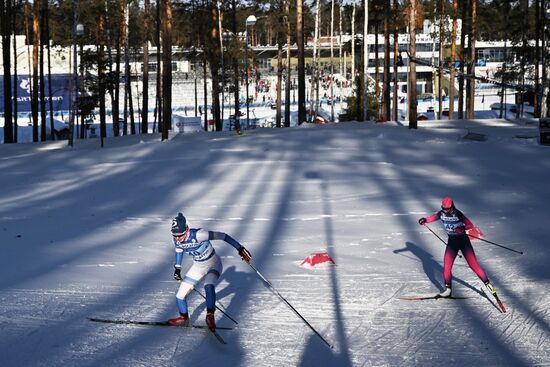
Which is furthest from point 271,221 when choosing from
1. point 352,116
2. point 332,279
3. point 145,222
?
point 352,116

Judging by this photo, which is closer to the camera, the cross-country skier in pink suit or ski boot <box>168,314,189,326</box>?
ski boot <box>168,314,189,326</box>

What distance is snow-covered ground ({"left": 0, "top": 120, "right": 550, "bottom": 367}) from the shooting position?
9.53m

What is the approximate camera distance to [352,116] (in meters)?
51.3

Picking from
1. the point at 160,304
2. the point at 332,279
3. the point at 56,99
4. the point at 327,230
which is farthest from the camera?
the point at 56,99

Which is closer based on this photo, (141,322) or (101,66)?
(141,322)

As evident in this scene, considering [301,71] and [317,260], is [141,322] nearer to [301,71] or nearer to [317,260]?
[317,260]

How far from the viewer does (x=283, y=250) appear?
49.5ft

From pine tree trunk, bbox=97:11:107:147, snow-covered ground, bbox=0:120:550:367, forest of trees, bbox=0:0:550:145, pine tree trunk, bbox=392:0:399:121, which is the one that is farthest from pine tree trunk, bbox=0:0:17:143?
pine tree trunk, bbox=392:0:399:121

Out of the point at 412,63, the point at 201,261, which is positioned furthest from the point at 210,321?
the point at 412,63

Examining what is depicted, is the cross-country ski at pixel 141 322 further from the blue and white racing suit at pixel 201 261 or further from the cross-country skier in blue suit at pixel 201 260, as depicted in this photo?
the blue and white racing suit at pixel 201 261

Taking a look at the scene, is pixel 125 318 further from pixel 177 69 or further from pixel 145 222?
pixel 177 69

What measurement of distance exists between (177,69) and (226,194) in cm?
8604

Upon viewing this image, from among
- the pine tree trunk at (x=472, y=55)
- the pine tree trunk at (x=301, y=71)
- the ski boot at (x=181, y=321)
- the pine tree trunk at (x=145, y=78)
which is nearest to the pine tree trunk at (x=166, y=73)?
the pine tree trunk at (x=301, y=71)

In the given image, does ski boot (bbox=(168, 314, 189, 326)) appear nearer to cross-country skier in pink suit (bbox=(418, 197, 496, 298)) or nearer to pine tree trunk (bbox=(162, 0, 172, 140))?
cross-country skier in pink suit (bbox=(418, 197, 496, 298))
